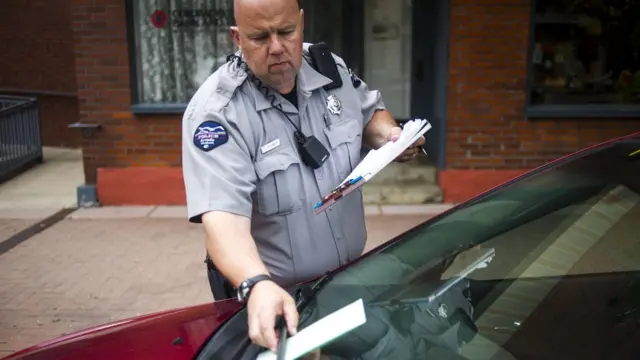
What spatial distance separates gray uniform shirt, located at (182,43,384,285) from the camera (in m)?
1.91

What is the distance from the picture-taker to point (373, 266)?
2.13 meters

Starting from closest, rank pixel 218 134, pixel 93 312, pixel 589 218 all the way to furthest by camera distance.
Answer: pixel 218 134 < pixel 589 218 < pixel 93 312

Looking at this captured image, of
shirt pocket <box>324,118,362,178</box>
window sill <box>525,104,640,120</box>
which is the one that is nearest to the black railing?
window sill <box>525,104,640,120</box>

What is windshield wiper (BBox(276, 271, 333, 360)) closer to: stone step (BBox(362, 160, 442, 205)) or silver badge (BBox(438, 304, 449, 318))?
silver badge (BBox(438, 304, 449, 318))

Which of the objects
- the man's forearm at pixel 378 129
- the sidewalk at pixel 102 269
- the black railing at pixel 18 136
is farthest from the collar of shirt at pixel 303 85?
the black railing at pixel 18 136

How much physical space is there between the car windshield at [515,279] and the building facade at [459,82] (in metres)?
4.06

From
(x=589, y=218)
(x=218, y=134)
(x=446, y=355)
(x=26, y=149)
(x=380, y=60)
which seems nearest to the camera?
(x=446, y=355)

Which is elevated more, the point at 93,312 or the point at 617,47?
the point at 617,47

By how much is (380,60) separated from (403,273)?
574cm

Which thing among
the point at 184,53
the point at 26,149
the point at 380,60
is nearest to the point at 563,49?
the point at 380,60

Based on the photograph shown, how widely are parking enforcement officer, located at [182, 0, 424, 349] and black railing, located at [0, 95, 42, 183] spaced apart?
6916 mm

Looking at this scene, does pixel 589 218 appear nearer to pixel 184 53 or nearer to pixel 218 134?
pixel 218 134

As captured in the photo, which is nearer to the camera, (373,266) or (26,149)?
(373,266)

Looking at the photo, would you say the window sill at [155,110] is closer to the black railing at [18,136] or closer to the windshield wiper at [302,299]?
the black railing at [18,136]
